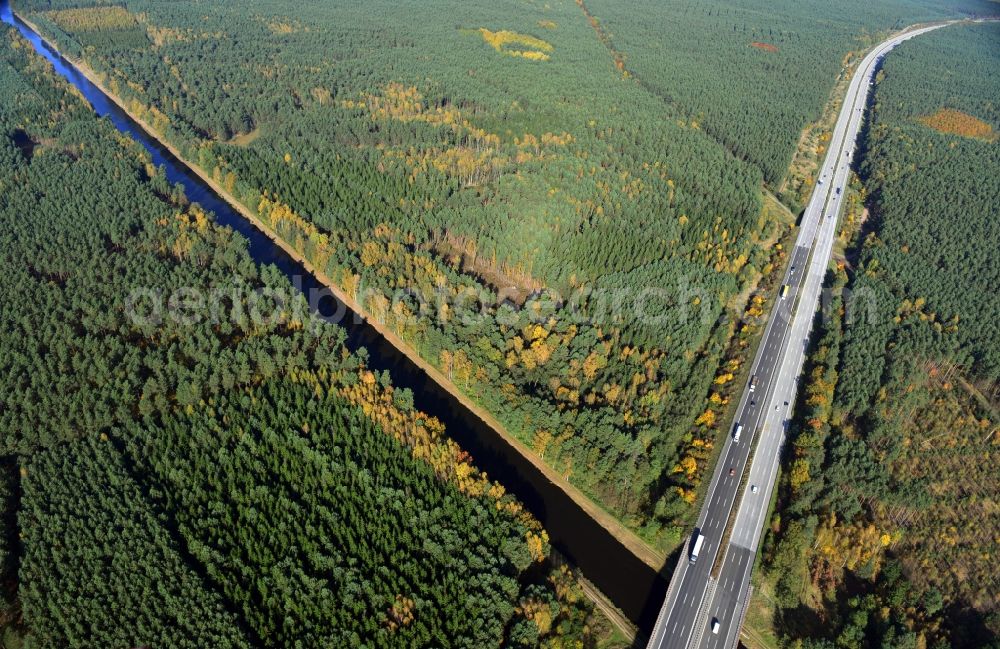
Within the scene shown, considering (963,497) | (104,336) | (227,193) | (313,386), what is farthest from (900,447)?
(227,193)

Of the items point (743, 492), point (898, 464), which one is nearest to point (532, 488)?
point (743, 492)

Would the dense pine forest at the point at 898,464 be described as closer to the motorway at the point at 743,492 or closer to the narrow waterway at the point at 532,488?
the motorway at the point at 743,492

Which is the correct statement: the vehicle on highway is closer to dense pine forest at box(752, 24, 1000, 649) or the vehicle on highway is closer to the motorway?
the motorway

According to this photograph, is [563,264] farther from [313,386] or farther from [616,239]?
[313,386]

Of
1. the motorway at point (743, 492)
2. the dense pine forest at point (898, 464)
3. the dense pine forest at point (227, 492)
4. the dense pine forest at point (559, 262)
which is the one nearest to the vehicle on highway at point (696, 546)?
the motorway at point (743, 492)

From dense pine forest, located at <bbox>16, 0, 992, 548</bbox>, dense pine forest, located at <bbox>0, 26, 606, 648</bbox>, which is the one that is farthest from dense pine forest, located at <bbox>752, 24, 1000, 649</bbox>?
dense pine forest, located at <bbox>0, 26, 606, 648</bbox>

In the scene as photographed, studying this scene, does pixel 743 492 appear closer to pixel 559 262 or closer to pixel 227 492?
pixel 559 262
